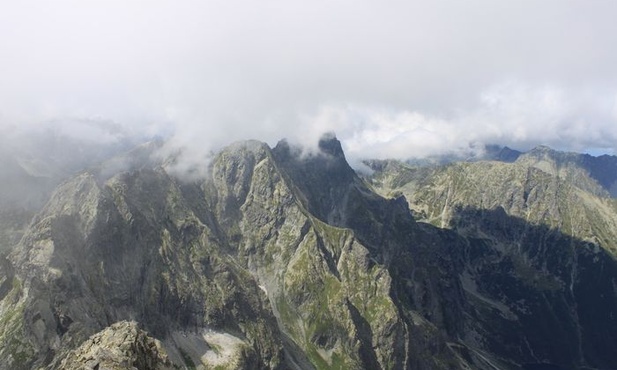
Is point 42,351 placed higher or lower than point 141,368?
lower

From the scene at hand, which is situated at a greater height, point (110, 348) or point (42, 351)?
point (110, 348)

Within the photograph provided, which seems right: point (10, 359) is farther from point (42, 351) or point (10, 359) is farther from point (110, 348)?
point (110, 348)

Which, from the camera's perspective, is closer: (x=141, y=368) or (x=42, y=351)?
(x=141, y=368)

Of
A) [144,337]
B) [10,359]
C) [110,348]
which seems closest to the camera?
[110,348]

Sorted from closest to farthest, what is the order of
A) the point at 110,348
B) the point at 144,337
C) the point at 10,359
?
the point at 110,348
the point at 144,337
the point at 10,359

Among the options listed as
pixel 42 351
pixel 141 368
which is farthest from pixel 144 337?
pixel 42 351

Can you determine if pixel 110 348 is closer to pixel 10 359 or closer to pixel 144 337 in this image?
pixel 144 337

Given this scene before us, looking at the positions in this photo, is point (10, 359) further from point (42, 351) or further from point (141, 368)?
point (141, 368)
